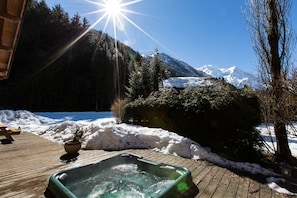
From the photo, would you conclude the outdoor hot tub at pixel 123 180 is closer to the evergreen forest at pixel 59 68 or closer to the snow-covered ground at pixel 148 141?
the snow-covered ground at pixel 148 141

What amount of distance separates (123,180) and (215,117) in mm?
2977

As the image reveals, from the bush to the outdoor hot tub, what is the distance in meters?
2.10

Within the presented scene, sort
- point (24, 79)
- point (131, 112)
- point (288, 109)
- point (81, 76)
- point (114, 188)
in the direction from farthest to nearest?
point (81, 76) < point (24, 79) < point (131, 112) < point (288, 109) < point (114, 188)

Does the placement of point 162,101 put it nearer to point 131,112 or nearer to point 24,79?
point 131,112

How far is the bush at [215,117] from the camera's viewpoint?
15.1 ft

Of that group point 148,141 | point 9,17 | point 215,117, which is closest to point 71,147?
point 148,141

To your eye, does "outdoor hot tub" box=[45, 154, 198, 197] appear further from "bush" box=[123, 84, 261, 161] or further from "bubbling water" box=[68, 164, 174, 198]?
"bush" box=[123, 84, 261, 161]

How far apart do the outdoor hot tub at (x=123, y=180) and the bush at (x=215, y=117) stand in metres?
2.10

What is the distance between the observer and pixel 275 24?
475 cm

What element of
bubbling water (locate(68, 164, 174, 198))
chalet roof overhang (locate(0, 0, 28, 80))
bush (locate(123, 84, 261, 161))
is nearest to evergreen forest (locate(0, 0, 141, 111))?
bush (locate(123, 84, 261, 161))

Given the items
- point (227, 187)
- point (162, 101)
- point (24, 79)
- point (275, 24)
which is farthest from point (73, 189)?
point (24, 79)

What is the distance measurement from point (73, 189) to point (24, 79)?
1662 centimetres

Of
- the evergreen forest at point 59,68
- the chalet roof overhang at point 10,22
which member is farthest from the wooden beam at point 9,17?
the evergreen forest at point 59,68

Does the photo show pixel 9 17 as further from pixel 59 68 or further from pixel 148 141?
pixel 59 68
